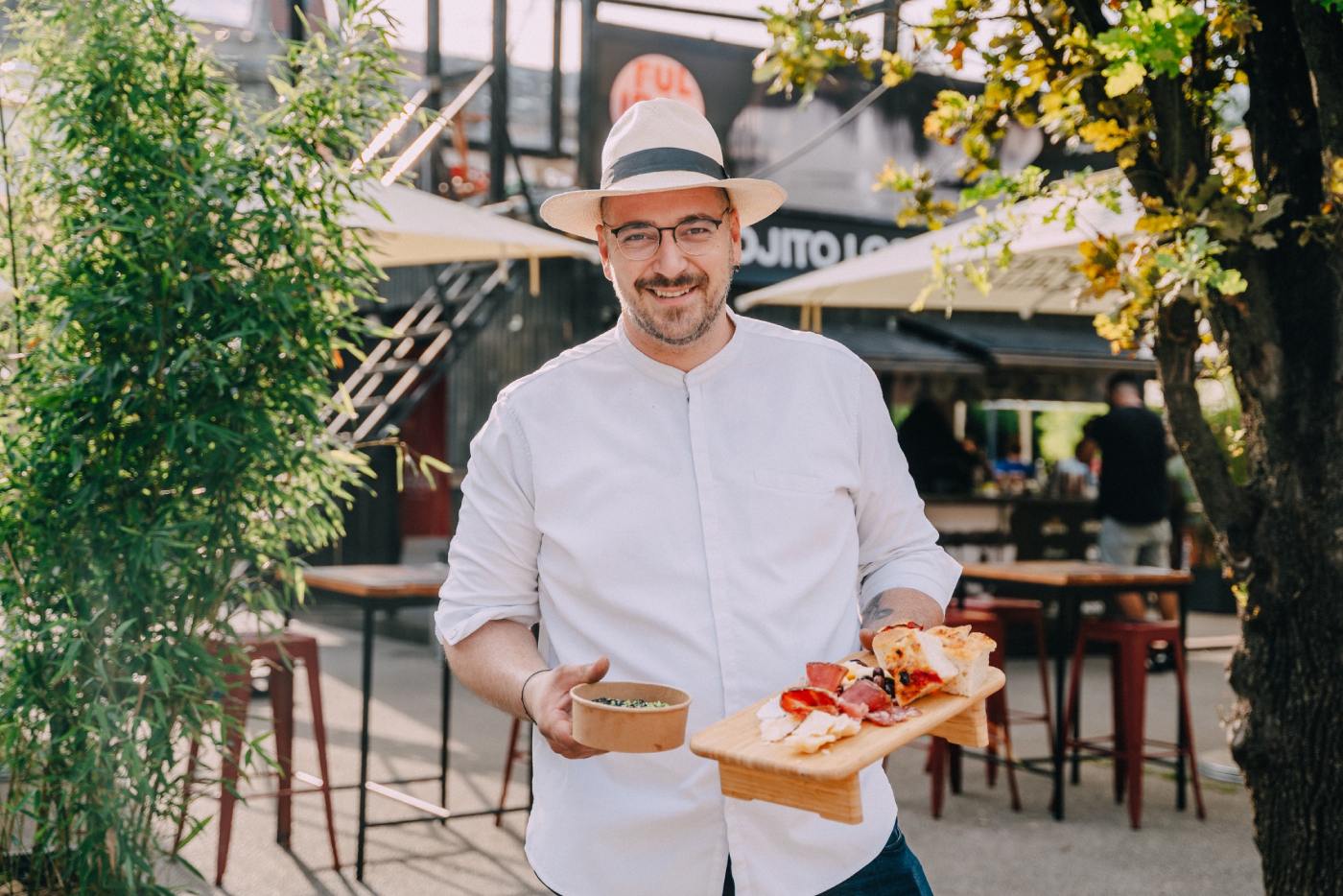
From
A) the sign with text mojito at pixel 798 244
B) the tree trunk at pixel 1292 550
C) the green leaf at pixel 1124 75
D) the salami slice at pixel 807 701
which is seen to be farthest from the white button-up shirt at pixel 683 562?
the sign with text mojito at pixel 798 244

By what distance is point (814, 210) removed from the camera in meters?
11.1

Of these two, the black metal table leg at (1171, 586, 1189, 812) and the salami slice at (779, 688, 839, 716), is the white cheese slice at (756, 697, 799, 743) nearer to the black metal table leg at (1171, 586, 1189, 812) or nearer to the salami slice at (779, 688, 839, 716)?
the salami slice at (779, 688, 839, 716)

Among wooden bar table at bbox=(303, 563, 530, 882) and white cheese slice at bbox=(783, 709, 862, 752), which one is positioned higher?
white cheese slice at bbox=(783, 709, 862, 752)

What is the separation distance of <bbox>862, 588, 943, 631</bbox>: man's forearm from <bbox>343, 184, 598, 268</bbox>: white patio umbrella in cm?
393

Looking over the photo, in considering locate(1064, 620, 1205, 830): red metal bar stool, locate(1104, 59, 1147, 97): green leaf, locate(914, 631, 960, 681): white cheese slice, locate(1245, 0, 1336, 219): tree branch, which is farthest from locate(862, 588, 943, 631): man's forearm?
locate(1064, 620, 1205, 830): red metal bar stool

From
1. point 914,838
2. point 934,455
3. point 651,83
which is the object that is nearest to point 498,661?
point 914,838

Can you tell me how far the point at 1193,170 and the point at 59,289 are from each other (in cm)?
283

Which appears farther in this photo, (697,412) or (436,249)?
(436,249)

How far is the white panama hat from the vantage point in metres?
2.13

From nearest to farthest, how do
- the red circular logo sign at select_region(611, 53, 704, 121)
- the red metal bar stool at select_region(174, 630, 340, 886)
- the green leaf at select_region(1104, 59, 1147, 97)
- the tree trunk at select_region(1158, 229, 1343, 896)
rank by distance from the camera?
the green leaf at select_region(1104, 59, 1147, 97) < the tree trunk at select_region(1158, 229, 1343, 896) < the red metal bar stool at select_region(174, 630, 340, 886) < the red circular logo sign at select_region(611, 53, 704, 121)

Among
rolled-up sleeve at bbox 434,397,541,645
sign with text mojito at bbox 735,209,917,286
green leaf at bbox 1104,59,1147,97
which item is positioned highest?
sign with text mojito at bbox 735,209,917,286

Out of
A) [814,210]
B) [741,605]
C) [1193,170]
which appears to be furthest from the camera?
[814,210]

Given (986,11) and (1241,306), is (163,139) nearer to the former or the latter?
(986,11)

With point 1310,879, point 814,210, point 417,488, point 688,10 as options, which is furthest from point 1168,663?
point 417,488
